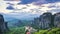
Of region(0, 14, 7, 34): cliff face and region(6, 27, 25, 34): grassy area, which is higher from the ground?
region(0, 14, 7, 34): cliff face

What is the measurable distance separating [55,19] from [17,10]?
57 centimetres

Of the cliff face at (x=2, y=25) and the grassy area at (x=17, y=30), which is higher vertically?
the cliff face at (x=2, y=25)

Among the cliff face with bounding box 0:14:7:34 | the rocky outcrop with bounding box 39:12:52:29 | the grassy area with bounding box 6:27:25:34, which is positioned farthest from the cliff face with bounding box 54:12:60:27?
the cliff face with bounding box 0:14:7:34

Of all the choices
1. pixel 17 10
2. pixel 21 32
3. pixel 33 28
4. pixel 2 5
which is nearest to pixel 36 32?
pixel 33 28

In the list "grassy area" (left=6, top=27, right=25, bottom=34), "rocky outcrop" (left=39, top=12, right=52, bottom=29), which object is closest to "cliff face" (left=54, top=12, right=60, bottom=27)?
"rocky outcrop" (left=39, top=12, right=52, bottom=29)

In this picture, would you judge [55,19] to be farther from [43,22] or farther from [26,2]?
[26,2]

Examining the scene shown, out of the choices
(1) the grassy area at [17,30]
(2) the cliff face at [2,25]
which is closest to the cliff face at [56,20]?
(1) the grassy area at [17,30]

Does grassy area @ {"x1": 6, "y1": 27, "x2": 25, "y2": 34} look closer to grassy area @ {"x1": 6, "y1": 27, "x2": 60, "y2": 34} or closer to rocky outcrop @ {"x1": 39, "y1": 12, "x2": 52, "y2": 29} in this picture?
grassy area @ {"x1": 6, "y1": 27, "x2": 60, "y2": 34}

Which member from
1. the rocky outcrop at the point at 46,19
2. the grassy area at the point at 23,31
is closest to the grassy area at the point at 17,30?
the grassy area at the point at 23,31

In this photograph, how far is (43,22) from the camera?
2148mm

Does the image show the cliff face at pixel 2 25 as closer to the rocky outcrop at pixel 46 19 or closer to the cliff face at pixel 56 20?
the rocky outcrop at pixel 46 19

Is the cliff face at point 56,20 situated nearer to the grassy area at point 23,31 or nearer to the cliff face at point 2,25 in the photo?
the grassy area at point 23,31

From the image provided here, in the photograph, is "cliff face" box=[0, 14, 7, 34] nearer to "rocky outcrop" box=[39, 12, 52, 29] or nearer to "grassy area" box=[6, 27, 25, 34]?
"grassy area" box=[6, 27, 25, 34]

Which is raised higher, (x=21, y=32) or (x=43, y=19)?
(x=43, y=19)
